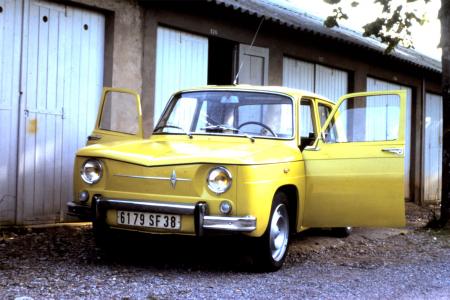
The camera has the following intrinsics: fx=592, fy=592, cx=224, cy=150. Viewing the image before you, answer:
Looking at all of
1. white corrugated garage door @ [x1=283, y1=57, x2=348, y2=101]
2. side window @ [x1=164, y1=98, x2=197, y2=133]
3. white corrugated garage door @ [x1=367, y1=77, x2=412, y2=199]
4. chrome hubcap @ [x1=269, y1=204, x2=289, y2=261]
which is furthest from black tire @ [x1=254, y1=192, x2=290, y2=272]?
white corrugated garage door @ [x1=367, y1=77, x2=412, y2=199]

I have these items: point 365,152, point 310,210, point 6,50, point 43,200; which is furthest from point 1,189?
point 365,152

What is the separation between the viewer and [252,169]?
485 centimetres

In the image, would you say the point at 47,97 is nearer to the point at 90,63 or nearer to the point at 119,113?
the point at 90,63

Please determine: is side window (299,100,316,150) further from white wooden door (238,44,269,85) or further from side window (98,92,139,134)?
white wooden door (238,44,269,85)

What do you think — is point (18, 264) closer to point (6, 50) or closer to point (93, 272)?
point (93, 272)

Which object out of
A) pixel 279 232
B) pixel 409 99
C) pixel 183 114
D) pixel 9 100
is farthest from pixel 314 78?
pixel 279 232

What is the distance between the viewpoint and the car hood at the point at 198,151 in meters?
4.92

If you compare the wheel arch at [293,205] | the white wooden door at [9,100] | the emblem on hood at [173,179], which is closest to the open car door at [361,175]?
the wheel arch at [293,205]

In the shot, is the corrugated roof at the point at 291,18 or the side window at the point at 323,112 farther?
the corrugated roof at the point at 291,18

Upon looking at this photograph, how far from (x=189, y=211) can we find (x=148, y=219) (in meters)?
0.40

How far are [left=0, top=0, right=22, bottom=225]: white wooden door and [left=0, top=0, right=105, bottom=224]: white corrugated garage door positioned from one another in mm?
12

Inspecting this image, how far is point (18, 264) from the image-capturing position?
5328 millimetres

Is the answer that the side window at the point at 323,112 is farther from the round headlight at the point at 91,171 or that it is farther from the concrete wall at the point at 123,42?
the concrete wall at the point at 123,42

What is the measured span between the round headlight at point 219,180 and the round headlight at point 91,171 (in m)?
1.03
